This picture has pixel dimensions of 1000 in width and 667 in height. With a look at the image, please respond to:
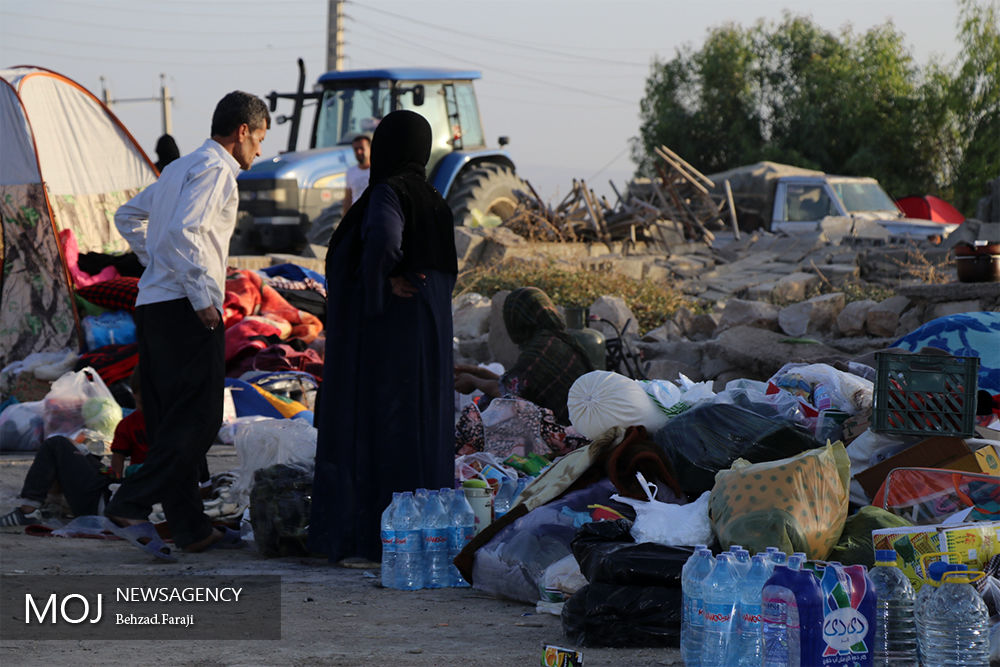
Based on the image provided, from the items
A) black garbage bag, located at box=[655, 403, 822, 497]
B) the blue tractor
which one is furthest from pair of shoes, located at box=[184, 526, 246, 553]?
the blue tractor

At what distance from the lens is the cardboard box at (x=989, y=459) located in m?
4.02

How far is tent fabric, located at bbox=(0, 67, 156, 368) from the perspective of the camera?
387 inches

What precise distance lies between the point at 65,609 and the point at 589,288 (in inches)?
305

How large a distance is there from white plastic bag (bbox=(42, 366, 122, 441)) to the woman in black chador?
3.08m

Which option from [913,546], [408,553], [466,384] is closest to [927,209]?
[466,384]

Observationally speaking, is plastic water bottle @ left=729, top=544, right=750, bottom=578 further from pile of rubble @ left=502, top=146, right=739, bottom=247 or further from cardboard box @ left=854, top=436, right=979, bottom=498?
pile of rubble @ left=502, top=146, right=739, bottom=247

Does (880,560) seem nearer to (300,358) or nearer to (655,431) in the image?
(655,431)

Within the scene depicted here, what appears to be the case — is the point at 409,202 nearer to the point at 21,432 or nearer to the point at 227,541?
the point at 227,541

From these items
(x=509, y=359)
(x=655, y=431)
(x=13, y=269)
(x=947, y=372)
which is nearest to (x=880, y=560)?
(x=947, y=372)

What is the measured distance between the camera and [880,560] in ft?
10.9

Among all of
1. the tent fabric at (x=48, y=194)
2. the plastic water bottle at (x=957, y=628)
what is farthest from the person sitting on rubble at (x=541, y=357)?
the tent fabric at (x=48, y=194)

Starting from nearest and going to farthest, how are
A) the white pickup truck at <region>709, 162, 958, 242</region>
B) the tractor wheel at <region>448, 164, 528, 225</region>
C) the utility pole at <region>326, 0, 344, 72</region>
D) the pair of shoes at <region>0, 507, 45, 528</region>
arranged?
the pair of shoes at <region>0, 507, 45, 528</region> < the tractor wheel at <region>448, 164, 528, 225</region> < the white pickup truck at <region>709, 162, 958, 242</region> < the utility pole at <region>326, 0, 344, 72</region>

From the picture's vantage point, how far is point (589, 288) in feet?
37.2

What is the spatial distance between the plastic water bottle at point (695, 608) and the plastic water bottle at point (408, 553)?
1.40 metres
